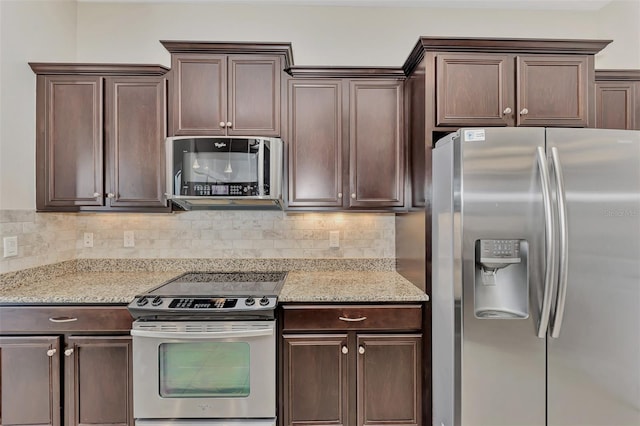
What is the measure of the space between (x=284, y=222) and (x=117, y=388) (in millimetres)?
1419

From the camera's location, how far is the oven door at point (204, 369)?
1765mm

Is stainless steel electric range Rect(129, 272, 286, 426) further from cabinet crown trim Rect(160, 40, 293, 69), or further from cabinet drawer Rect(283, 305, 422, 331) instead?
cabinet crown trim Rect(160, 40, 293, 69)

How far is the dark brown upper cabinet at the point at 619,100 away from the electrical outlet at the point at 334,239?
6.20 ft

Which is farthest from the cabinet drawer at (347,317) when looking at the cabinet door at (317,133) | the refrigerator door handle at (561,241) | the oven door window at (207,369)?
the cabinet door at (317,133)

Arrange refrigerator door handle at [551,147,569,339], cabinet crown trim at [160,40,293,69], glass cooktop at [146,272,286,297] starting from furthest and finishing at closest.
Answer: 1. cabinet crown trim at [160,40,293,69]
2. glass cooktop at [146,272,286,297]
3. refrigerator door handle at [551,147,569,339]

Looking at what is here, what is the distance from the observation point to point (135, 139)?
7.23ft

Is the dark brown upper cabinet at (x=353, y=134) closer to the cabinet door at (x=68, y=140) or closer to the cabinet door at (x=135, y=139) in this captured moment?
the cabinet door at (x=135, y=139)

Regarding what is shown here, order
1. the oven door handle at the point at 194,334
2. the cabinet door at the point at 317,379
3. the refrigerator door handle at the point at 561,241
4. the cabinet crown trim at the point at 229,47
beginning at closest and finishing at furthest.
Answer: the refrigerator door handle at the point at 561,241 < the oven door handle at the point at 194,334 < the cabinet door at the point at 317,379 < the cabinet crown trim at the point at 229,47

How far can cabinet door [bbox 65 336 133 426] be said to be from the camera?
71.6 inches

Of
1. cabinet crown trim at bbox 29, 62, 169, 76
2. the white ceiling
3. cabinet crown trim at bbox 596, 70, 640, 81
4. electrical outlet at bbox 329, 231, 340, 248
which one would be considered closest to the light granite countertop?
electrical outlet at bbox 329, 231, 340, 248

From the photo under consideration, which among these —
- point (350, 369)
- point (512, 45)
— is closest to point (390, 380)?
point (350, 369)

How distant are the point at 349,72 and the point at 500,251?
4.76 ft

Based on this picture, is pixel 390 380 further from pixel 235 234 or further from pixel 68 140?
pixel 68 140

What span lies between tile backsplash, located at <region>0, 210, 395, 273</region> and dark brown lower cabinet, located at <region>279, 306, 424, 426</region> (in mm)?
720
